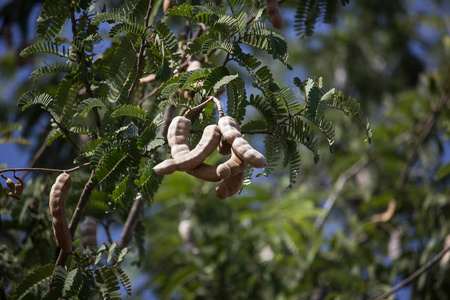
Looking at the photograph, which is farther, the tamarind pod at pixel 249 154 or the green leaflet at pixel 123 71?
the green leaflet at pixel 123 71

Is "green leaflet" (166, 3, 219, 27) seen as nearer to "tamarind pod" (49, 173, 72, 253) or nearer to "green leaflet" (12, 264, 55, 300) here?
"tamarind pod" (49, 173, 72, 253)

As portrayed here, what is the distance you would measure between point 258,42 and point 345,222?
4702 millimetres

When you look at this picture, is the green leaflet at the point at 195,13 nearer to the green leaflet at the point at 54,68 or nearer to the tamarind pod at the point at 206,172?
the green leaflet at the point at 54,68

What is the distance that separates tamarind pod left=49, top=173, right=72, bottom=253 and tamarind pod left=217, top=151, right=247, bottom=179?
0.66m

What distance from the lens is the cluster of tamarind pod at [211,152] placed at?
178 centimetres

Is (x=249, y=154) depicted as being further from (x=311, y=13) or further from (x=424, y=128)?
(x=424, y=128)

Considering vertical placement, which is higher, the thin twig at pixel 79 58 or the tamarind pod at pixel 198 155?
the thin twig at pixel 79 58

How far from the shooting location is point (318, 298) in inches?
190

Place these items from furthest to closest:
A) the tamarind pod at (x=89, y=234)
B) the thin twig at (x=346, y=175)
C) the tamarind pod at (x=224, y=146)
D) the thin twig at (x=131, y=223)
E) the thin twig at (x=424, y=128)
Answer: the thin twig at (x=346, y=175), the thin twig at (x=424, y=128), the thin twig at (x=131, y=223), the tamarind pod at (x=89, y=234), the tamarind pod at (x=224, y=146)

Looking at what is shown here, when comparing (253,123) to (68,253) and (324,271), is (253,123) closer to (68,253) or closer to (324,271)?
(68,253)

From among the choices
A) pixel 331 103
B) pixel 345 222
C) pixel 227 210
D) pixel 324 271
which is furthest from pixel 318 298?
pixel 331 103

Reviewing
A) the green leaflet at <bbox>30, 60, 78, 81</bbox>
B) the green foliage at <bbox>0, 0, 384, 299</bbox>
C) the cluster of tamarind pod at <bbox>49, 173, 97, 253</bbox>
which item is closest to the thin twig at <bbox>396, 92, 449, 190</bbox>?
the green foliage at <bbox>0, 0, 384, 299</bbox>

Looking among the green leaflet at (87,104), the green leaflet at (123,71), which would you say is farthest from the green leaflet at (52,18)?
the green leaflet at (87,104)

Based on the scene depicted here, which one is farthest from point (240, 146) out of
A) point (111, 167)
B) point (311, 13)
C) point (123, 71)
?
point (311, 13)
